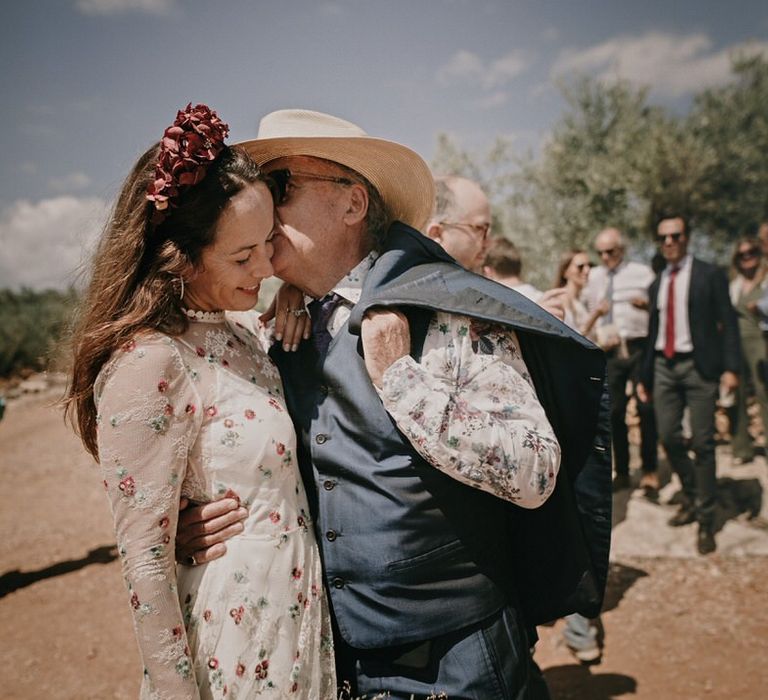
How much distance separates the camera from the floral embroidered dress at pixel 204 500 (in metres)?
1.50

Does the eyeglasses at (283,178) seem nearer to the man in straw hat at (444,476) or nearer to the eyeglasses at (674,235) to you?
the man in straw hat at (444,476)

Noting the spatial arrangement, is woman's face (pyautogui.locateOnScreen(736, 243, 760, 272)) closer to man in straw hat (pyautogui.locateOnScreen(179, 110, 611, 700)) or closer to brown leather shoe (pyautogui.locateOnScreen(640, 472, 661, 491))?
brown leather shoe (pyautogui.locateOnScreen(640, 472, 661, 491))

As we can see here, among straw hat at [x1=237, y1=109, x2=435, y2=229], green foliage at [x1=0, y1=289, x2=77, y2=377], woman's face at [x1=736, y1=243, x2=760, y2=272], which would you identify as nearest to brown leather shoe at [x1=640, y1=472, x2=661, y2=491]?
woman's face at [x1=736, y1=243, x2=760, y2=272]

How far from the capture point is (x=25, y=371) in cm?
1650

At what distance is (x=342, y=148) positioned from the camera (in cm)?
207

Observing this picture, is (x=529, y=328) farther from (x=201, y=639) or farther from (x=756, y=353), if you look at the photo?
(x=756, y=353)

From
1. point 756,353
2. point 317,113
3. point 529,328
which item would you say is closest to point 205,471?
point 529,328

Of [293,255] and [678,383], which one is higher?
[293,255]

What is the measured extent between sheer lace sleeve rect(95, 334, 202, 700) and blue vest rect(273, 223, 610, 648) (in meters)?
0.45

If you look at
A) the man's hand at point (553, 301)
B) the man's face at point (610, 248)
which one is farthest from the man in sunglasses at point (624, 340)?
the man's hand at point (553, 301)

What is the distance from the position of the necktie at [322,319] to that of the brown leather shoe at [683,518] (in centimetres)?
508

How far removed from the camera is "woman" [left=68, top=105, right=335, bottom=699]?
1503 mm

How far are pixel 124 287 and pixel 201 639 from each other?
3.28ft

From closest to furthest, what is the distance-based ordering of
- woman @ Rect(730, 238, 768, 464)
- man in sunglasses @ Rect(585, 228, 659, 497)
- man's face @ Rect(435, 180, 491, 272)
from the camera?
1. man's face @ Rect(435, 180, 491, 272)
2. man in sunglasses @ Rect(585, 228, 659, 497)
3. woman @ Rect(730, 238, 768, 464)
